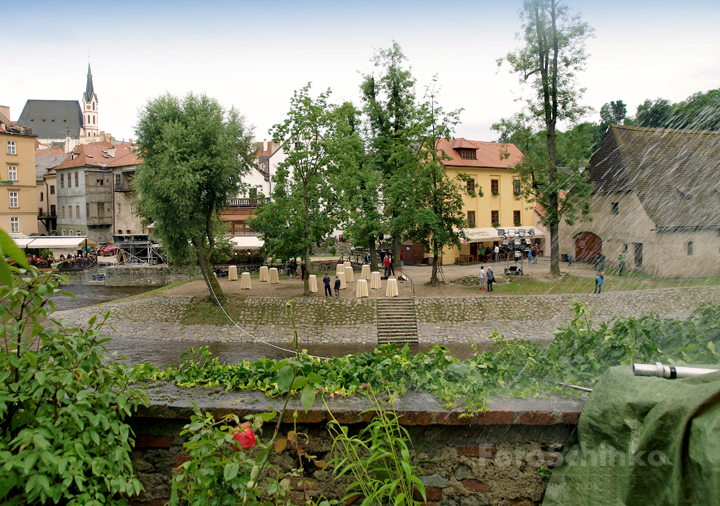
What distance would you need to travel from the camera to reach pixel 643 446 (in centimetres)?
205

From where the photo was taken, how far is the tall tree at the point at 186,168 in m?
23.0

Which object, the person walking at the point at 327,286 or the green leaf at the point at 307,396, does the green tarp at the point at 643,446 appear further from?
the person walking at the point at 327,286

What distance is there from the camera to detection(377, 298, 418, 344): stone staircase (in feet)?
72.9

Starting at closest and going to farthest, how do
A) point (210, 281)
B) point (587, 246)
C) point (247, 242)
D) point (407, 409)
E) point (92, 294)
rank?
point (407, 409)
point (210, 281)
point (92, 294)
point (587, 246)
point (247, 242)

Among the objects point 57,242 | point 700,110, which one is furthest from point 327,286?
point 57,242

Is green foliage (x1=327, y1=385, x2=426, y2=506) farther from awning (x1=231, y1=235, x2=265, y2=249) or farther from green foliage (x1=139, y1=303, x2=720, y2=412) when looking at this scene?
awning (x1=231, y1=235, x2=265, y2=249)

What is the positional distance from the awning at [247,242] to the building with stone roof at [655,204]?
23229 mm

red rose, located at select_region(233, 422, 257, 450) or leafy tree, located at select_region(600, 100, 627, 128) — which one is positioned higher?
leafy tree, located at select_region(600, 100, 627, 128)

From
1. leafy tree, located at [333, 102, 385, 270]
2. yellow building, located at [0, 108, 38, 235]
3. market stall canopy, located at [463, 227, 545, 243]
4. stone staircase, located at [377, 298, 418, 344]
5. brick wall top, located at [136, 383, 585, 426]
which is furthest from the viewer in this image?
yellow building, located at [0, 108, 38, 235]

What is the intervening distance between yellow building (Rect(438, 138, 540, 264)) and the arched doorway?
702 cm

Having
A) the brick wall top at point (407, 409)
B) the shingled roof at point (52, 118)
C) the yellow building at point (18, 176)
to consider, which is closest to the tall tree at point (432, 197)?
the brick wall top at point (407, 409)

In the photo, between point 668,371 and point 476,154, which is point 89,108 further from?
point 668,371

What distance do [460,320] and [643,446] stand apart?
22.0 metres

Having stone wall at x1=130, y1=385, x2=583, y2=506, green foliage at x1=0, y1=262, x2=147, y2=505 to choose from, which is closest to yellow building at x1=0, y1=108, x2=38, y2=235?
green foliage at x1=0, y1=262, x2=147, y2=505
